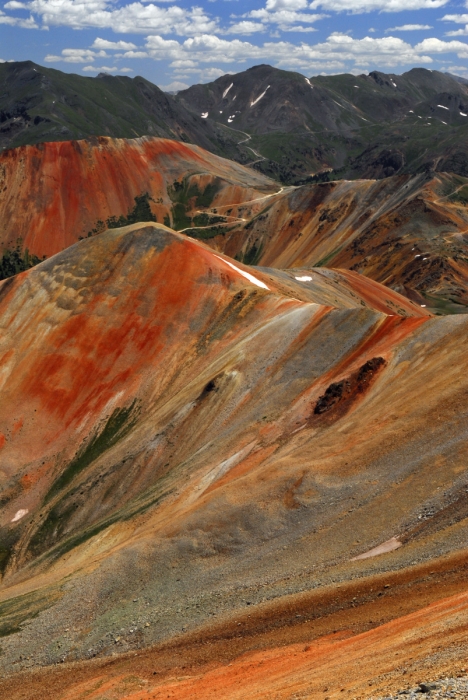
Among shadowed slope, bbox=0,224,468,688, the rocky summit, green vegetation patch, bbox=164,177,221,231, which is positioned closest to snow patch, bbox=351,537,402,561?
the rocky summit

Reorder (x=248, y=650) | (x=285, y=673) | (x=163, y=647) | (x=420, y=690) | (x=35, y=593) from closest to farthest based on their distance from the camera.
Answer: (x=420, y=690)
(x=285, y=673)
(x=248, y=650)
(x=163, y=647)
(x=35, y=593)

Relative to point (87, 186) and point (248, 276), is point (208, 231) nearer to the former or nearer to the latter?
point (87, 186)

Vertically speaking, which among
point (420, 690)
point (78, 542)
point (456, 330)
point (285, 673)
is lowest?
point (78, 542)

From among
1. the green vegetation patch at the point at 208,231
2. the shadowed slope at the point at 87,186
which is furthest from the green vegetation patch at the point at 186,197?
the green vegetation patch at the point at 208,231

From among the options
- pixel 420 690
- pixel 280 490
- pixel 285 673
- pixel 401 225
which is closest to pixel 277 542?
pixel 280 490

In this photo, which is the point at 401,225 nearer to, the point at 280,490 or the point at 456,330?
the point at 456,330

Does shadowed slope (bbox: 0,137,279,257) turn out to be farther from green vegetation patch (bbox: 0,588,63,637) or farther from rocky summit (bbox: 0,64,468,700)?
green vegetation patch (bbox: 0,588,63,637)

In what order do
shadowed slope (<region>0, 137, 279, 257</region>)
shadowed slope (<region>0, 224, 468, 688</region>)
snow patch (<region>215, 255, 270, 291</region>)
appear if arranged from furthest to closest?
shadowed slope (<region>0, 137, 279, 257</region>) < snow patch (<region>215, 255, 270, 291</region>) < shadowed slope (<region>0, 224, 468, 688</region>)
